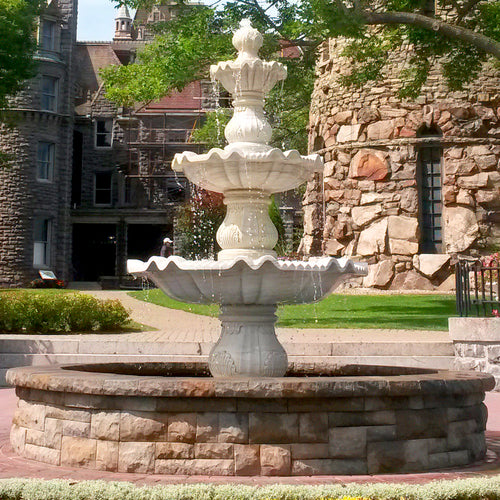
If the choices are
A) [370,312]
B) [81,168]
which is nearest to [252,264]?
[370,312]

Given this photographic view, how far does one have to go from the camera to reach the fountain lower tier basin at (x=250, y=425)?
19.2 ft

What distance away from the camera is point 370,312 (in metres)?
18.4

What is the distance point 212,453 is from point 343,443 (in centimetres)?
104

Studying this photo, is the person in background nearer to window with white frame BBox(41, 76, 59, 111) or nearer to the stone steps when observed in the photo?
window with white frame BBox(41, 76, 59, 111)

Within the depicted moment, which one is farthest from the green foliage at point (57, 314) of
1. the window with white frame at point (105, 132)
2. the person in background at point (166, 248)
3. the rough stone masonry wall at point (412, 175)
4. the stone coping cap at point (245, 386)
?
the window with white frame at point (105, 132)

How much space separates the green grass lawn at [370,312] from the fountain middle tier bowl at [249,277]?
8.27m

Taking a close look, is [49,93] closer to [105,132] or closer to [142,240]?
[105,132]

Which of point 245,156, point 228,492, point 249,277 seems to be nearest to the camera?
point 228,492

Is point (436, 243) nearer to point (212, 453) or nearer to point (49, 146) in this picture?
point (212, 453)

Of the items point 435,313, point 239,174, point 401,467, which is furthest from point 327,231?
point 401,467

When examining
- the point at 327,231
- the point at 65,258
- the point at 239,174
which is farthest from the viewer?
the point at 65,258

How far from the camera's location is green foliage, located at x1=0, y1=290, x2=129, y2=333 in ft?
49.2

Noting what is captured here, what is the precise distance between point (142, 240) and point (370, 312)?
83.4 feet

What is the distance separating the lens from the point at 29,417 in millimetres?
6715
